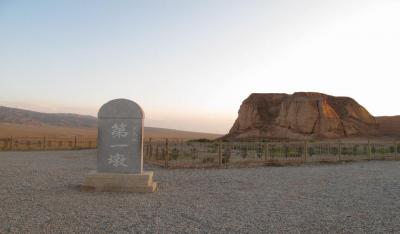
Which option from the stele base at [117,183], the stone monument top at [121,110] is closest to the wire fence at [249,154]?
the stone monument top at [121,110]

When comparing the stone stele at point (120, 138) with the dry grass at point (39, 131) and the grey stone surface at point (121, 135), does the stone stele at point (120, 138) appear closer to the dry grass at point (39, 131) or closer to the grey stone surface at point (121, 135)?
the grey stone surface at point (121, 135)

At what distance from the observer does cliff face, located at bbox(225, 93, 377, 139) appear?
155 ft

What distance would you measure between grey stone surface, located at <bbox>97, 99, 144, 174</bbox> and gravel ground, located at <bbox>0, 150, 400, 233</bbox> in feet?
3.15

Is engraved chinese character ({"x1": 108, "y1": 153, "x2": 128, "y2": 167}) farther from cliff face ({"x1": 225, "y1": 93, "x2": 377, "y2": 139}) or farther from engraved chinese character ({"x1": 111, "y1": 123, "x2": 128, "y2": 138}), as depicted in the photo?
cliff face ({"x1": 225, "y1": 93, "x2": 377, "y2": 139})

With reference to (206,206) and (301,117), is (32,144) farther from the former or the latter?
(206,206)

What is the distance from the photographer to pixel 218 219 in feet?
22.0

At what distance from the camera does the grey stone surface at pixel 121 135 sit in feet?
32.9

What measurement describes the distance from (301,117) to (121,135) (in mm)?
41052

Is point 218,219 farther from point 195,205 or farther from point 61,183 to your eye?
point 61,183

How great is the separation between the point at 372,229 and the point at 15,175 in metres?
10.4

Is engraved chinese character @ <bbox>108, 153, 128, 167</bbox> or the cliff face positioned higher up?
the cliff face

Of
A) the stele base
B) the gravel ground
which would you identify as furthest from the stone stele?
the gravel ground

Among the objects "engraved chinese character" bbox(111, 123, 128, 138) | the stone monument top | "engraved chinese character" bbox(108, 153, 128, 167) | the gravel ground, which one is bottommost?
→ the gravel ground

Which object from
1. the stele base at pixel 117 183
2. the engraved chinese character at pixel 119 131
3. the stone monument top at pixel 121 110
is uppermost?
the stone monument top at pixel 121 110
